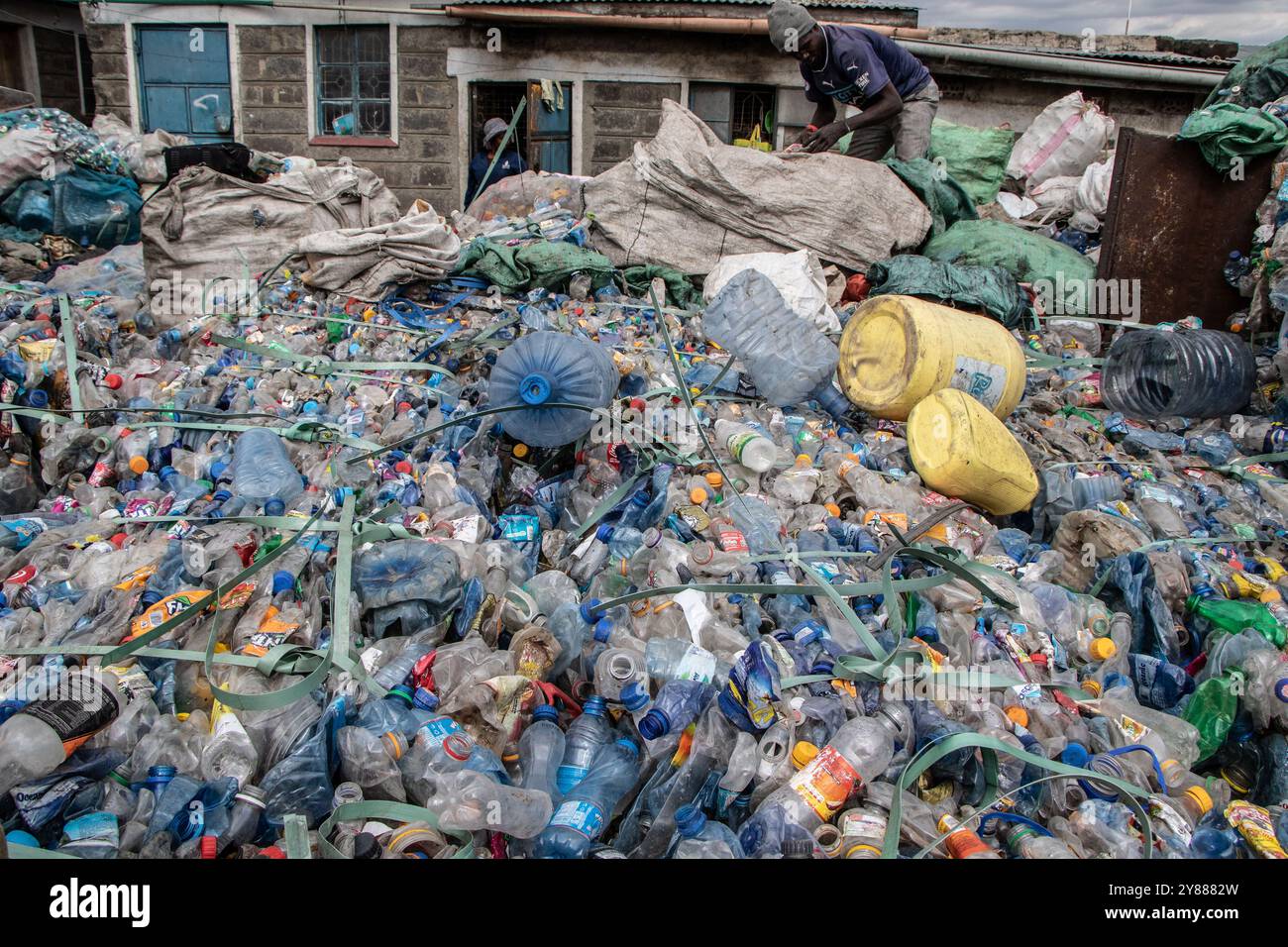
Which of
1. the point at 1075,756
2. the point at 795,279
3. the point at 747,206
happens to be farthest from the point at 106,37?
the point at 1075,756

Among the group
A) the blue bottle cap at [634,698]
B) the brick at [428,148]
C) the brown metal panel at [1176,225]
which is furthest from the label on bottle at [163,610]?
the brick at [428,148]

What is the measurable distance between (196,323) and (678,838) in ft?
14.6

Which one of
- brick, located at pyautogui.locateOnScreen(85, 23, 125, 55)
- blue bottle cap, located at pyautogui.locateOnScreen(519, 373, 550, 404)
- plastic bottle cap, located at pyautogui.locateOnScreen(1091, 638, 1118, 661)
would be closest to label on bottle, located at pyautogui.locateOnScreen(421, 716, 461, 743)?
blue bottle cap, located at pyautogui.locateOnScreen(519, 373, 550, 404)

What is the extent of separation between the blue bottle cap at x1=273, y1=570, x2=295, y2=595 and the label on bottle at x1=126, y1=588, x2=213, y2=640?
0.16 metres

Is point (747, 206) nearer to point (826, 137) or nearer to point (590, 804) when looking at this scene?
point (826, 137)

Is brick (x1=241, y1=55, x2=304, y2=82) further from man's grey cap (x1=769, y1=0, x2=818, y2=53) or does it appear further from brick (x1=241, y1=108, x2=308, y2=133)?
man's grey cap (x1=769, y1=0, x2=818, y2=53)

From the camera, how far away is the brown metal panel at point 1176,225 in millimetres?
4645

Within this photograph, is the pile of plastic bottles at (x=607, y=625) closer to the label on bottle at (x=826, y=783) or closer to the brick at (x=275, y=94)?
the label on bottle at (x=826, y=783)

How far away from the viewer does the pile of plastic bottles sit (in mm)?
1618

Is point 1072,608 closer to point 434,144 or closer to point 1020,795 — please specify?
point 1020,795

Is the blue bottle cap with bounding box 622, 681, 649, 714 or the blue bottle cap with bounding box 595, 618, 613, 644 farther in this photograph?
the blue bottle cap with bounding box 595, 618, 613, 644
